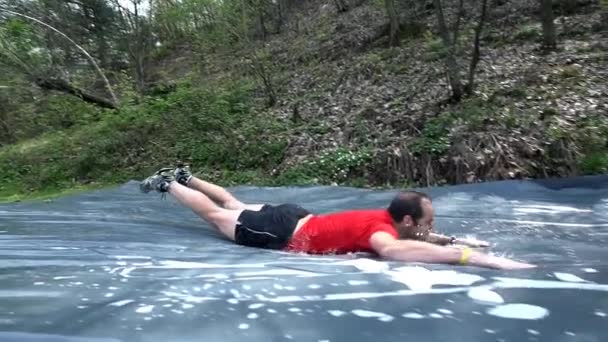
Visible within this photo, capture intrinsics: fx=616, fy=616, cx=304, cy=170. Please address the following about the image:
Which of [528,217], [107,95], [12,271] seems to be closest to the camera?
[12,271]

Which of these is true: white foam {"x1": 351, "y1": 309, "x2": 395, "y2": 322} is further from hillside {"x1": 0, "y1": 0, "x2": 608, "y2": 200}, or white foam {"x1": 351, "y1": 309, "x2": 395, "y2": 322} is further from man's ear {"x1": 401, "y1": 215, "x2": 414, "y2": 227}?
hillside {"x1": 0, "y1": 0, "x2": 608, "y2": 200}

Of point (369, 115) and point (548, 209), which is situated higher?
point (369, 115)

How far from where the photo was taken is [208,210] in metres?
3.94

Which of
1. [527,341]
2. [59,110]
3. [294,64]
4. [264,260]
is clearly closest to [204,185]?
[264,260]

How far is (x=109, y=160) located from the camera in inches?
421

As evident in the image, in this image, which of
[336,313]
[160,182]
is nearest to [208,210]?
[160,182]

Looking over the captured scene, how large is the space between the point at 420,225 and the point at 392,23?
9.18 metres

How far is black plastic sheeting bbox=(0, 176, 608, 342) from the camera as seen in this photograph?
1.63 meters

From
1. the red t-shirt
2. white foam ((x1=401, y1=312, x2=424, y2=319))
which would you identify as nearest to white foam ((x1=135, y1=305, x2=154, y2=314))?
white foam ((x1=401, y1=312, x2=424, y2=319))

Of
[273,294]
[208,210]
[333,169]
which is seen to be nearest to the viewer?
[273,294]

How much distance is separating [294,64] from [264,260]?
10256 millimetres

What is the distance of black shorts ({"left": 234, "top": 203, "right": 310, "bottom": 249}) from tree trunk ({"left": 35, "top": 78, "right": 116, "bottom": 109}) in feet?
30.1

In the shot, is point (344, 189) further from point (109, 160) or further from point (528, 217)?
point (109, 160)

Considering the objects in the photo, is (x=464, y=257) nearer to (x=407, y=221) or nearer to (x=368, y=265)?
(x=368, y=265)
